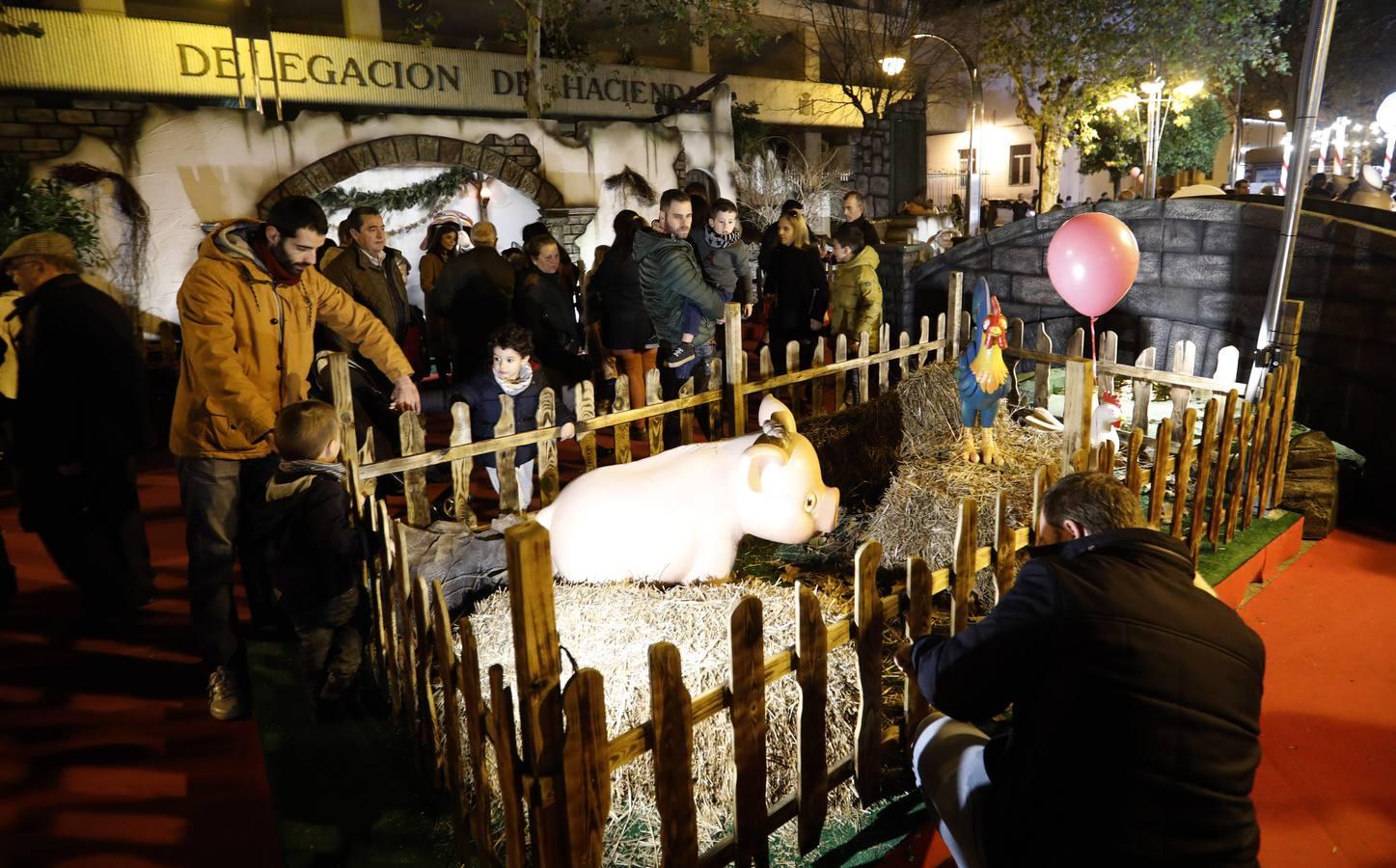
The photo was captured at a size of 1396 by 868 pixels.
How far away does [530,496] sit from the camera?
4.92 meters

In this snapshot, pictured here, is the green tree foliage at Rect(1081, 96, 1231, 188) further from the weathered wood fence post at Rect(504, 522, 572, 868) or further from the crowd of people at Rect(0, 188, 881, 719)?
the weathered wood fence post at Rect(504, 522, 572, 868)

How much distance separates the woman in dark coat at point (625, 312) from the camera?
6.23 m

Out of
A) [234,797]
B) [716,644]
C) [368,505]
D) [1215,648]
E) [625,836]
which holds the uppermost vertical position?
[1215,648]

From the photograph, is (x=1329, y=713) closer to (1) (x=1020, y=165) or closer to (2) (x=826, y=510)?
(2) (x=826, y=510)

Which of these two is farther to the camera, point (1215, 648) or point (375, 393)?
point (375, 393)

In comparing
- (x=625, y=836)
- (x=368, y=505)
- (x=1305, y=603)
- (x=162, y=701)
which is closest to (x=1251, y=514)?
(x=1305, y=603)

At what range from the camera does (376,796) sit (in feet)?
9.27

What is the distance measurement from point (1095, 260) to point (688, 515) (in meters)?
3.58

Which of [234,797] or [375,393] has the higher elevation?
[375,393]

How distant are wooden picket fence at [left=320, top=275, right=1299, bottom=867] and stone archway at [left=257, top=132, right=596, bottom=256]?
7.61 meters

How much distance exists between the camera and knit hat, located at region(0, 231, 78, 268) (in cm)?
383

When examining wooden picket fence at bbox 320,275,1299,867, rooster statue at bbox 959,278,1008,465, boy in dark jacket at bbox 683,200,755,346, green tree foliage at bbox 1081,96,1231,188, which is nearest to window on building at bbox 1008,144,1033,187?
green tree foliage at bbox 1081,96,1231,188

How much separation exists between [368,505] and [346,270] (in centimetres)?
250

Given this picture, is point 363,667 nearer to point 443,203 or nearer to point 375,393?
point 375,393
